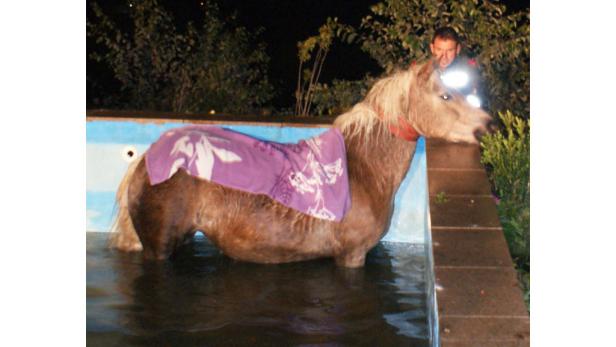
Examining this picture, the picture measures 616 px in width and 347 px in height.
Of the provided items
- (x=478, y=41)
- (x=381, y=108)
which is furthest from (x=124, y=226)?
(x=478, y=41)

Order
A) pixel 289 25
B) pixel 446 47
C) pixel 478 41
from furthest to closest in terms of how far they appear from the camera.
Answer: pixel 289 25 < pixel 478 41 < pixel 446 47

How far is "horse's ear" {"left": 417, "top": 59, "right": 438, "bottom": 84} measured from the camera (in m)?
6.20

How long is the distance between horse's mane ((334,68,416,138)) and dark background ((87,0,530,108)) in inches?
283

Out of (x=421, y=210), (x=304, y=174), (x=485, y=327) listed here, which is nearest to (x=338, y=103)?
(x=421, y=210)

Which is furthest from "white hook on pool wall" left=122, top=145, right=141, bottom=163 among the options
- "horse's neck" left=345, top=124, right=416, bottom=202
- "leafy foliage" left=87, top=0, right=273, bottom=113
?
"leafy foliage" left=87, top=0, right=273, bottom=113

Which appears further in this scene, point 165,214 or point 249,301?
point 165,214

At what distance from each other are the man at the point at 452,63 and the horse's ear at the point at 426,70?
49cm

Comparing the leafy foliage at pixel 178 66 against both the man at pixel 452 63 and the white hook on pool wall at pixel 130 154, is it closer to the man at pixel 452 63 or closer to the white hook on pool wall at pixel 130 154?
the white hook on pool wall at pixel 130 154

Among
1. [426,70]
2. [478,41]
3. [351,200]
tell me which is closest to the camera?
[426,70]

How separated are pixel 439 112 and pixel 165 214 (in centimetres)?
201

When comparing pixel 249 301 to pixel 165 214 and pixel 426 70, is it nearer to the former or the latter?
pixel 165 214

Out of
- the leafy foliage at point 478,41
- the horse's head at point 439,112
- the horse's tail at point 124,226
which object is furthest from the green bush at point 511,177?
the horse's tail at point 124,226

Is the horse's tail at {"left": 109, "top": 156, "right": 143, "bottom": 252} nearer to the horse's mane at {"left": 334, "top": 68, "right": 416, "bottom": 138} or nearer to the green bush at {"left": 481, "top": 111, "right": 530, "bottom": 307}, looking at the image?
the horse's mane at {"left": 334, "top": 68, "right": 416, "bottom": 138}

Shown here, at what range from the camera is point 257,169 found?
634 cm
